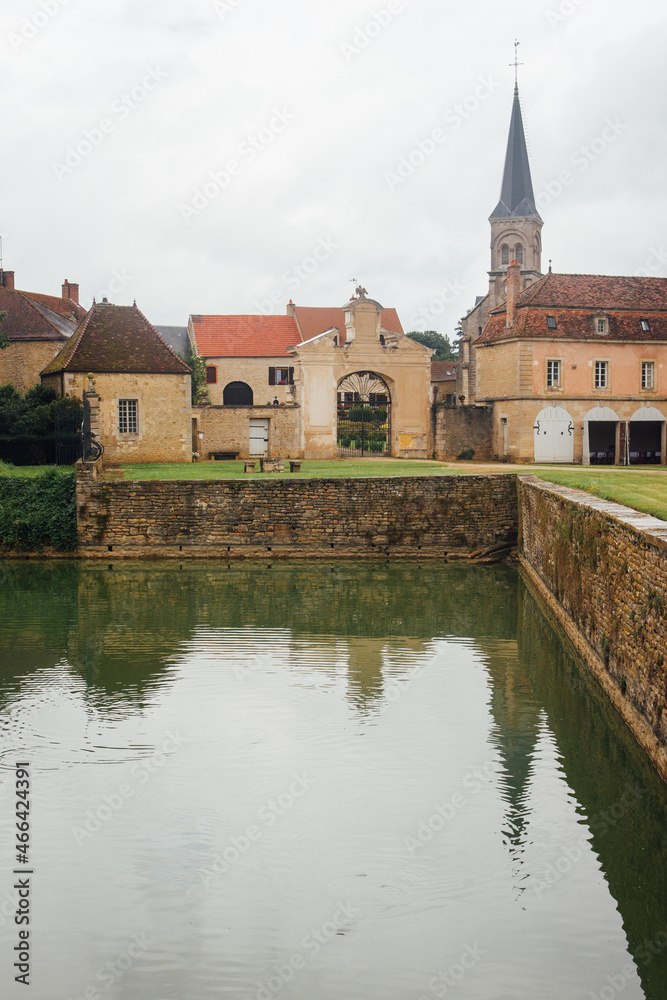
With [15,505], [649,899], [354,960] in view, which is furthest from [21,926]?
[15,505]

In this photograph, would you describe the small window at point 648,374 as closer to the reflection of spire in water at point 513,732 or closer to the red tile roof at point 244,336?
the reflection of spire in water at point 513,732

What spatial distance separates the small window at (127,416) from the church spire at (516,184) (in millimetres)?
41963

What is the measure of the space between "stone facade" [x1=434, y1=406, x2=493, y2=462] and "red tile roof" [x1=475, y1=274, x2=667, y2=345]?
278cm

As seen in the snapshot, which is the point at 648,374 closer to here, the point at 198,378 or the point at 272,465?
the point at 272,465

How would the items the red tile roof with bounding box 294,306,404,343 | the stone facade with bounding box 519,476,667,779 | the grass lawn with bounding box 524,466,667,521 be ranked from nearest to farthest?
1. the stone facade with bounding box 519,476,667,779
2. the grass lawn with bounding box 524,466,667,521
3. the red tile roof with bounding box 294,306,404,343

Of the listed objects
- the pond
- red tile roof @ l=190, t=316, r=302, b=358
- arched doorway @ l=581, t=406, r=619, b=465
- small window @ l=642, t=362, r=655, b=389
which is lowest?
the pond

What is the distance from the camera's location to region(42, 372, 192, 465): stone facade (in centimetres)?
3119

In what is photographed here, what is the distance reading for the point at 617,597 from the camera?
10.7 m

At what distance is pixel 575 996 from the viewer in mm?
5715

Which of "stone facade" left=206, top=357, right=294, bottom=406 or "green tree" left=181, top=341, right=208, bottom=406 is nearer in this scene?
"green tree" left=181, top=341, right=208, bottom=406

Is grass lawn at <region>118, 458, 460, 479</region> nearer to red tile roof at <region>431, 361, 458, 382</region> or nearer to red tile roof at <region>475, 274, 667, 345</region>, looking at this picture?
red tile roof at <region>475, 274, 667, 345</region>

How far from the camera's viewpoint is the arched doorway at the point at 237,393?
2092 inches

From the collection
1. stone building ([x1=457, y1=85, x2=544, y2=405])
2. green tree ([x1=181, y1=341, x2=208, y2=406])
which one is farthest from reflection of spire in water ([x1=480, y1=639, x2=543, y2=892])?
stone building ([x1=457, y1=85, x2=544, y2=405])

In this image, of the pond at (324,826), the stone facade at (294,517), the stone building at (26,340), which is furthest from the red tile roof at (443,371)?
the pond at (324,826)
